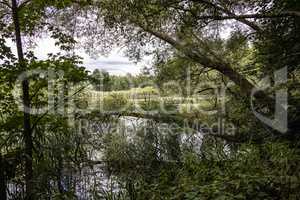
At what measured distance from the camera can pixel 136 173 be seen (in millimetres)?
6082

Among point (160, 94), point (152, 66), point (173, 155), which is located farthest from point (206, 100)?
point (173, 155)

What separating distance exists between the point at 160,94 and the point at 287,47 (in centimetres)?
558

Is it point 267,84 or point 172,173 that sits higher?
point 267,84

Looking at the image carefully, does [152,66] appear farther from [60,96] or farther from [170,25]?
[60,96]

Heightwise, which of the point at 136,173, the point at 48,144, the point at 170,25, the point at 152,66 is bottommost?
the point at 136,173

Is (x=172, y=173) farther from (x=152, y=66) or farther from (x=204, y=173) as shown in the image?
(x=152, y=66)

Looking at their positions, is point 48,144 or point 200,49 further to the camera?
point 200,49

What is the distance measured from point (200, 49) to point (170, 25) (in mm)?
1196

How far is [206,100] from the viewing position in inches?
465

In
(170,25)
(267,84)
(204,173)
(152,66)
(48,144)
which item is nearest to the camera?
(204,173)

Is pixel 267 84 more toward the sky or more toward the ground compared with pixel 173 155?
more toward the sky

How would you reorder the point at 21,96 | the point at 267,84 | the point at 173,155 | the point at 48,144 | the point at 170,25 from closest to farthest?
1. the point at 21,96
2. the point at 48,144
3. the point at 173,155
4. the point at 267,84
5. the point at 170,25

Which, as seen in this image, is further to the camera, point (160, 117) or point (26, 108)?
point (160, 117)

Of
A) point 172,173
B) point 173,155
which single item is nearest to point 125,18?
point 173,155
